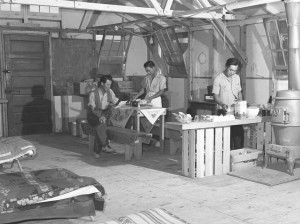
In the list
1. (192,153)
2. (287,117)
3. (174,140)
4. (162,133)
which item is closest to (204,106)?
(162,133)

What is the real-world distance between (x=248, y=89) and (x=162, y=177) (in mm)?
3537

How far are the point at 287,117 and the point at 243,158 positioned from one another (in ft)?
3.24

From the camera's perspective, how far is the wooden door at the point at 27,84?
10.2 metres

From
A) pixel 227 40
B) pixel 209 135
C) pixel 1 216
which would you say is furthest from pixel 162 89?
pixel 1 216

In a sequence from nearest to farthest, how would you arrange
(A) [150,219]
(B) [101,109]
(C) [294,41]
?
(A) [150,219], (C) [294,41], (B) [101,109]

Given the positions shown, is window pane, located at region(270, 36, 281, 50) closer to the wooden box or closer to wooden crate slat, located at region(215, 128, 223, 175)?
the wooden box

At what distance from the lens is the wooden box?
650cm

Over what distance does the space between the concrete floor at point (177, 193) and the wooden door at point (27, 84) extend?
2.99 m

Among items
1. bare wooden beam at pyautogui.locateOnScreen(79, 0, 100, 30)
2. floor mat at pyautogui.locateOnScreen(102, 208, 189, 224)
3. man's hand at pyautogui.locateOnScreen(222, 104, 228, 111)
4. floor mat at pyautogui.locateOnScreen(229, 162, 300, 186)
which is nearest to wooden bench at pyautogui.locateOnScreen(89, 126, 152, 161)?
man's hand at pyautogui.locateOnScreen(222, 104, 228, 111)

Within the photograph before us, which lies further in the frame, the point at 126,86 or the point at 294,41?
the point at 126,86

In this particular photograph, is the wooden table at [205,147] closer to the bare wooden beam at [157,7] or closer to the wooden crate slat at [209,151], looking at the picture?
Answer: the wooden crate slat at [209,151]

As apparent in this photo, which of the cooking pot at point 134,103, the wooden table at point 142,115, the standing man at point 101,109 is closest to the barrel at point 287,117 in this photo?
the wooden table at point 142,115

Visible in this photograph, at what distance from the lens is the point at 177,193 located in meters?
5.43

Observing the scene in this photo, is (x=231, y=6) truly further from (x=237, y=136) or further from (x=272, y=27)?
(x=237, y=136)
